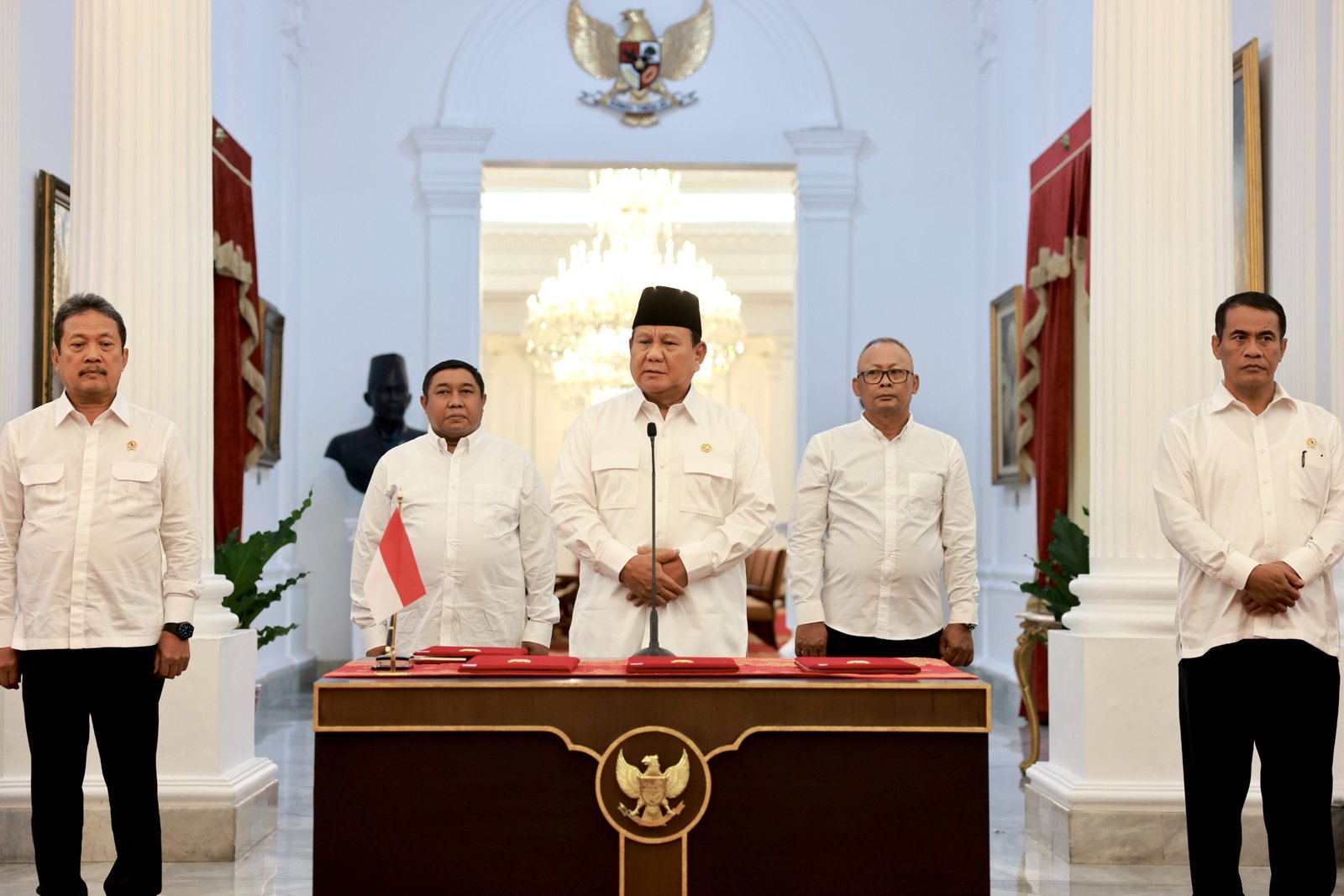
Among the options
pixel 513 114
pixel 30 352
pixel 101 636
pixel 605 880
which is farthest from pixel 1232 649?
pixel 513 114

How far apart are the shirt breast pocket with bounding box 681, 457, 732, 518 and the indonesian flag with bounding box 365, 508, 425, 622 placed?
804 millimetres

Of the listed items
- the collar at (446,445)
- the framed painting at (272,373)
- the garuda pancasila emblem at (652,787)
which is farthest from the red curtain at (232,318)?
the garuda pancasila emblem at (652,787)

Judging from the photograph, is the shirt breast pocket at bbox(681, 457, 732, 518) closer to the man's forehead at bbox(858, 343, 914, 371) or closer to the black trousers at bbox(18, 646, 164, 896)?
the man's forehead at bbox(858, 343, 914, 371)

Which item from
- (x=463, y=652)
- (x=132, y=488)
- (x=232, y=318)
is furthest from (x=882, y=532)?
(x=232, y=318)

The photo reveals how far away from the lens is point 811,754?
294 cm

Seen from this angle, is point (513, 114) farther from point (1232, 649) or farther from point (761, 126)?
point (1232, 649)

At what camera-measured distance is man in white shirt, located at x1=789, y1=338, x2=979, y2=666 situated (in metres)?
4.46

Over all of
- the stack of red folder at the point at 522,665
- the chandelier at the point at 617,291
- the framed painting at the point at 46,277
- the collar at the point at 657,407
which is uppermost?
the chandelier at the point at 617,291

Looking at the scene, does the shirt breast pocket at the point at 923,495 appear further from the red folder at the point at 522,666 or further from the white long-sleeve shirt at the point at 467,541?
the red folder at the point at 522,666

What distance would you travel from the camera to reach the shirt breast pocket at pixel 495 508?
4520 millimetres

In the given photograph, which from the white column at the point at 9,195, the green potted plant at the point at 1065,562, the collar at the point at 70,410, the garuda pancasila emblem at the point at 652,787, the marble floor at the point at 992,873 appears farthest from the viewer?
the green potted plant at the point at 1065,562

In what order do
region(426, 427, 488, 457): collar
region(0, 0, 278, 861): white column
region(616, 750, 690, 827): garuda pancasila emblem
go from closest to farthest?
1. region(616, 750, 690, 827): garuda pancasila emblem
2. region(0, 0, 278, 861): white column
3. region(426, 427, 488, 457): collar

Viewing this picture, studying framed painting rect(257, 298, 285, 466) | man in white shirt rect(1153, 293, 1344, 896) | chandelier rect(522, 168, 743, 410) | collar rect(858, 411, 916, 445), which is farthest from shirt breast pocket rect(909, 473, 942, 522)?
chandelier rect(522, 168, 743, 410)

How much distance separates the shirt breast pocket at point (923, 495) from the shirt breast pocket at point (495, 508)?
4.13 ft
